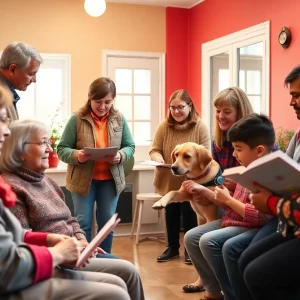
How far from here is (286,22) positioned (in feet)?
13.9

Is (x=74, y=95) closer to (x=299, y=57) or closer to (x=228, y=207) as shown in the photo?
(x=299, y=57)

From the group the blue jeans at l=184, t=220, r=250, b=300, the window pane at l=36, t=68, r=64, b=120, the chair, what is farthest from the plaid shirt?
the window pane at l=36, t=68, r=64, b=120

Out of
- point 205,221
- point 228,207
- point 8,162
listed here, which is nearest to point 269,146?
point 228,207

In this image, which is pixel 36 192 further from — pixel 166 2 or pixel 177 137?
pixel 166 2

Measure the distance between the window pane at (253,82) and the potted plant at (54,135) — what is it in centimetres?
194

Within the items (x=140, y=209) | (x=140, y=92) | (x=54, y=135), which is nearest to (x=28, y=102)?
(x=54, y=135)

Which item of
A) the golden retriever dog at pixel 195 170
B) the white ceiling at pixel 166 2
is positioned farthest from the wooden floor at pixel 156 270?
the white ceiling at pixel 166 2

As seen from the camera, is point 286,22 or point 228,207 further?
point 286,22

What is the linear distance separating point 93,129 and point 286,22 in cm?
194

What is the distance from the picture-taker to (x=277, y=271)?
1985mm

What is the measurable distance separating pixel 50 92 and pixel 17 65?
290cm

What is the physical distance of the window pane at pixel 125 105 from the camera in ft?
18.6

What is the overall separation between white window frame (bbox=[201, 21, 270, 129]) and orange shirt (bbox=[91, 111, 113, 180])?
5.56 feet

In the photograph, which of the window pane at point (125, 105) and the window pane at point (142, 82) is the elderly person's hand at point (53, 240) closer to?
the window pane at point (125, 105)
